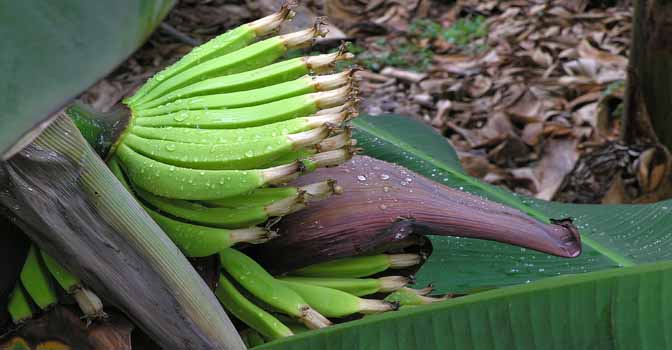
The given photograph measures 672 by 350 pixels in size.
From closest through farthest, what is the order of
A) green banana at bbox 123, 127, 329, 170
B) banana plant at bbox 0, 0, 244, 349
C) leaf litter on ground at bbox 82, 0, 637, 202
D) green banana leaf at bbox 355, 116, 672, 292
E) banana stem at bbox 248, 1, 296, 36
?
banana plant at bbox 0, 0, 244, 349
green banana at bbox 123, 127, 329, 170
banana stem at bbox 248, 1, 296, 36
green banana leaf at bbox 355, 116, 672, 292
leaf litter on ground at bbox 82, 0, 637, 202

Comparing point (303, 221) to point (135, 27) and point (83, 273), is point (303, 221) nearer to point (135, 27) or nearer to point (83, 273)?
point (83, 273)

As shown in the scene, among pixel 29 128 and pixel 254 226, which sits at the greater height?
pixel 29 128

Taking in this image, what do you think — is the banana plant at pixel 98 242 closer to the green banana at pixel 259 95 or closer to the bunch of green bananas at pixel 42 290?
the bunch of green bananas at pixel 42 290

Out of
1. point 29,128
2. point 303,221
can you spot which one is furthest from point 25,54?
point 303,221

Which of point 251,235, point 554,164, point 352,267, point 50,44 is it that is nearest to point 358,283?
point 352,267

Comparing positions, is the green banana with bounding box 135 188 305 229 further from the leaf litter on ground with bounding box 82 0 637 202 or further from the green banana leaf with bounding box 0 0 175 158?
the leaf litter on ground with bounding box 82 0 637 202

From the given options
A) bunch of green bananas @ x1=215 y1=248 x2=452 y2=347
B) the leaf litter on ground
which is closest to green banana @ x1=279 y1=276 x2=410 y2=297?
bunch of green bananas @ x1=215 y1=248 x2=452 y2=347
